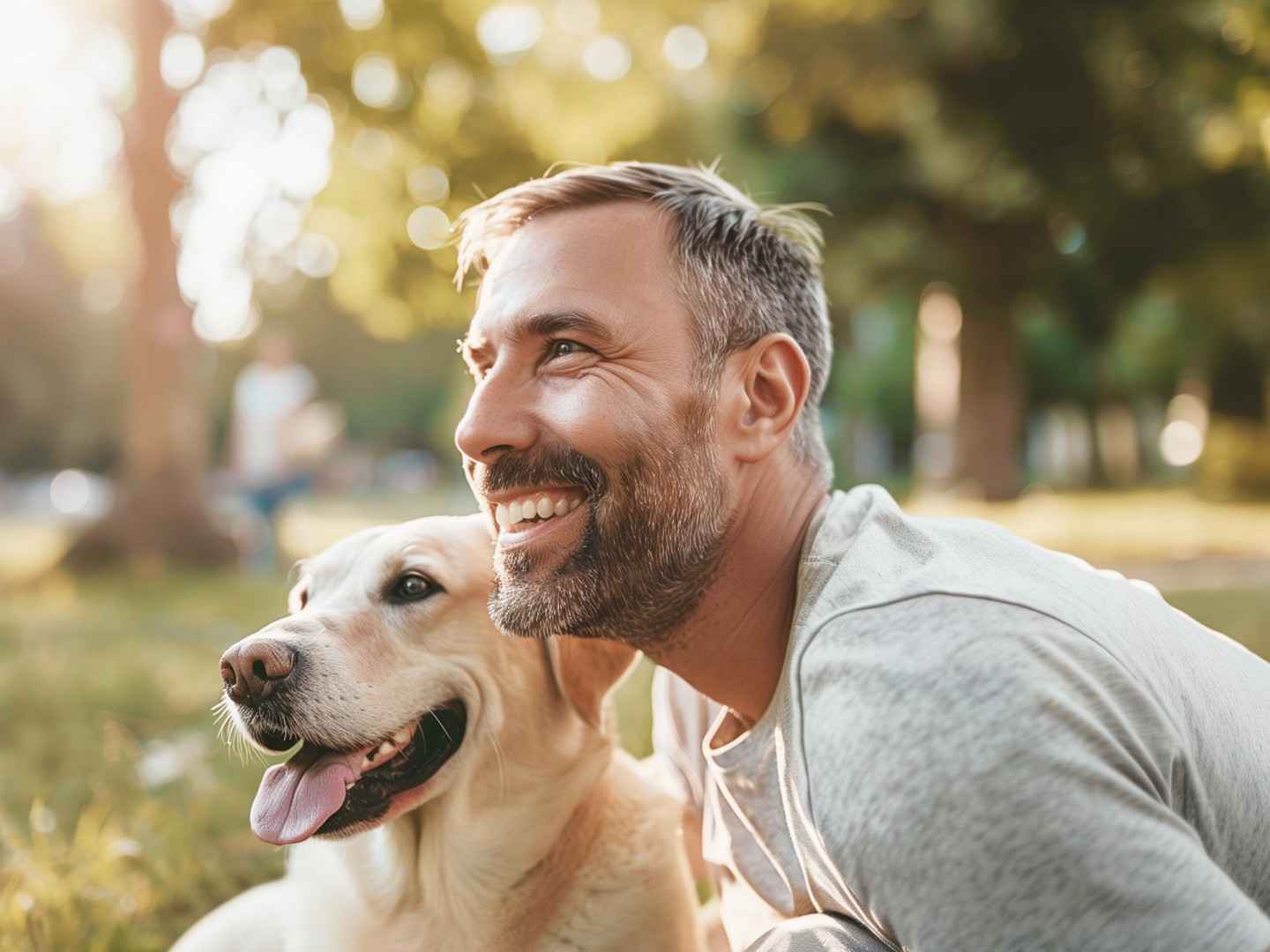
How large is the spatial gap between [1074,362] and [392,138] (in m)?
28.0

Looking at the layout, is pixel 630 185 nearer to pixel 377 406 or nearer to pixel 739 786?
pixel 739 786

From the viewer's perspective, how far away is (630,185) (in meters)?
2.35

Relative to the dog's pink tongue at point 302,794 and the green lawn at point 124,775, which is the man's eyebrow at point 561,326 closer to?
the dog's pink tongue at point 302,794

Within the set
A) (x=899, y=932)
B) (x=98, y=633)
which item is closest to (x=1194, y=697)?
(x=899, y=932)

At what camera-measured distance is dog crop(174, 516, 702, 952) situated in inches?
99.4

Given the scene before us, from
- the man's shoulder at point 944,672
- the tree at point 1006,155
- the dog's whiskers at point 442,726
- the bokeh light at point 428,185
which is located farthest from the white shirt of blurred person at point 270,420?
the man's shoulder at point 944,672

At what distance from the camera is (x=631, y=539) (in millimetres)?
2154

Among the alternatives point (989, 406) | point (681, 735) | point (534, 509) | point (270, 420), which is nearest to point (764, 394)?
point (534, 509)

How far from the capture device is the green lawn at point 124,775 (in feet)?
10.5

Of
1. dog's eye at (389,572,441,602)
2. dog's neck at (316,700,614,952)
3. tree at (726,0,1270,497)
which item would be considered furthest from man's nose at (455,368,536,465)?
tree at (726,0,1270,497)

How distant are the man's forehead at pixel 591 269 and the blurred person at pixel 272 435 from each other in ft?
30.3

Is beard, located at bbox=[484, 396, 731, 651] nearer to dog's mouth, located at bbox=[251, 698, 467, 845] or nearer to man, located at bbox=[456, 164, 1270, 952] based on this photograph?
man, located at bbox=[456, 164, 1270, 952]

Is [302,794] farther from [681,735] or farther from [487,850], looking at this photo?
[681,735]

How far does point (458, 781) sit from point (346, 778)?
30cm
